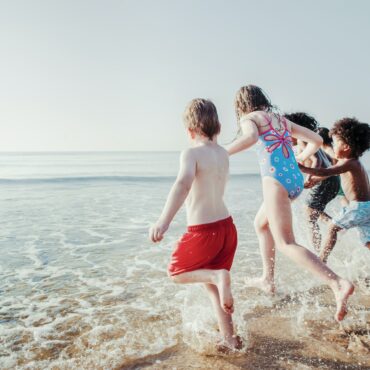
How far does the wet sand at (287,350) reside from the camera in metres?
2.75

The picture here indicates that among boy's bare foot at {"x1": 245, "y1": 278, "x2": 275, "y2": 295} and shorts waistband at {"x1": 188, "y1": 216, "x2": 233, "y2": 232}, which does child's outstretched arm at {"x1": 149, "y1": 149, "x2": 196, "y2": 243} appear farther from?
boy's bare foot at {"x1": 245, "y1": 278, "x2": 275, "y2": 295}

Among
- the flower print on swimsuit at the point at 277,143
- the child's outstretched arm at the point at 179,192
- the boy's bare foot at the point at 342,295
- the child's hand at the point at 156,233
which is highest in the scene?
the flower print on swimsuit at the point at 277,143

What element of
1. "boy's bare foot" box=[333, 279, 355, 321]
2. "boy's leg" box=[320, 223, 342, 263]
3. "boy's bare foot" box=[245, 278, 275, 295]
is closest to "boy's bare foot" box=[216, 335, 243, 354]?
"boy's bare foot" box=[333, 279, 355, 321]

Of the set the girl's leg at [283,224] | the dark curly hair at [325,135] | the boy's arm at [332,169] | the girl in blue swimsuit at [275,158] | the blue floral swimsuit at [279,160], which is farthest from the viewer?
the dark curly hair at [325,135]

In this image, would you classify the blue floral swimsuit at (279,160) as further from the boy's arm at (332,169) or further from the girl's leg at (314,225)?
the girl's leg at (314,225)

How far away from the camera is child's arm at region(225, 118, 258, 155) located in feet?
10.4

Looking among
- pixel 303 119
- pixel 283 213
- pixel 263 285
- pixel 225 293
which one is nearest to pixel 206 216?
pixel 225 293

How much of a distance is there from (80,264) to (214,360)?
3106 mm

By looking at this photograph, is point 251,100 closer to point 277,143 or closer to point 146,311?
point 277,143

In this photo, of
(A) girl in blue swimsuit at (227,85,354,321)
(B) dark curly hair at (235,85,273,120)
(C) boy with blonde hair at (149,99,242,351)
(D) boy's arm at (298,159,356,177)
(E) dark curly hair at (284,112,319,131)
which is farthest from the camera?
(E) dark curly hair at (284,112,319,131)

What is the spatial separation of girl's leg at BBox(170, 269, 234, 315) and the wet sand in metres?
0.40

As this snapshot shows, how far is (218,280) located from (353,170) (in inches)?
89.4

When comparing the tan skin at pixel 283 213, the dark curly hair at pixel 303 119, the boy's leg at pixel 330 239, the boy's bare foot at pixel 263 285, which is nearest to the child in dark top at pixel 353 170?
the boy's leg at pixel 330 239

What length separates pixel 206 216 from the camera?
288 centimetres
